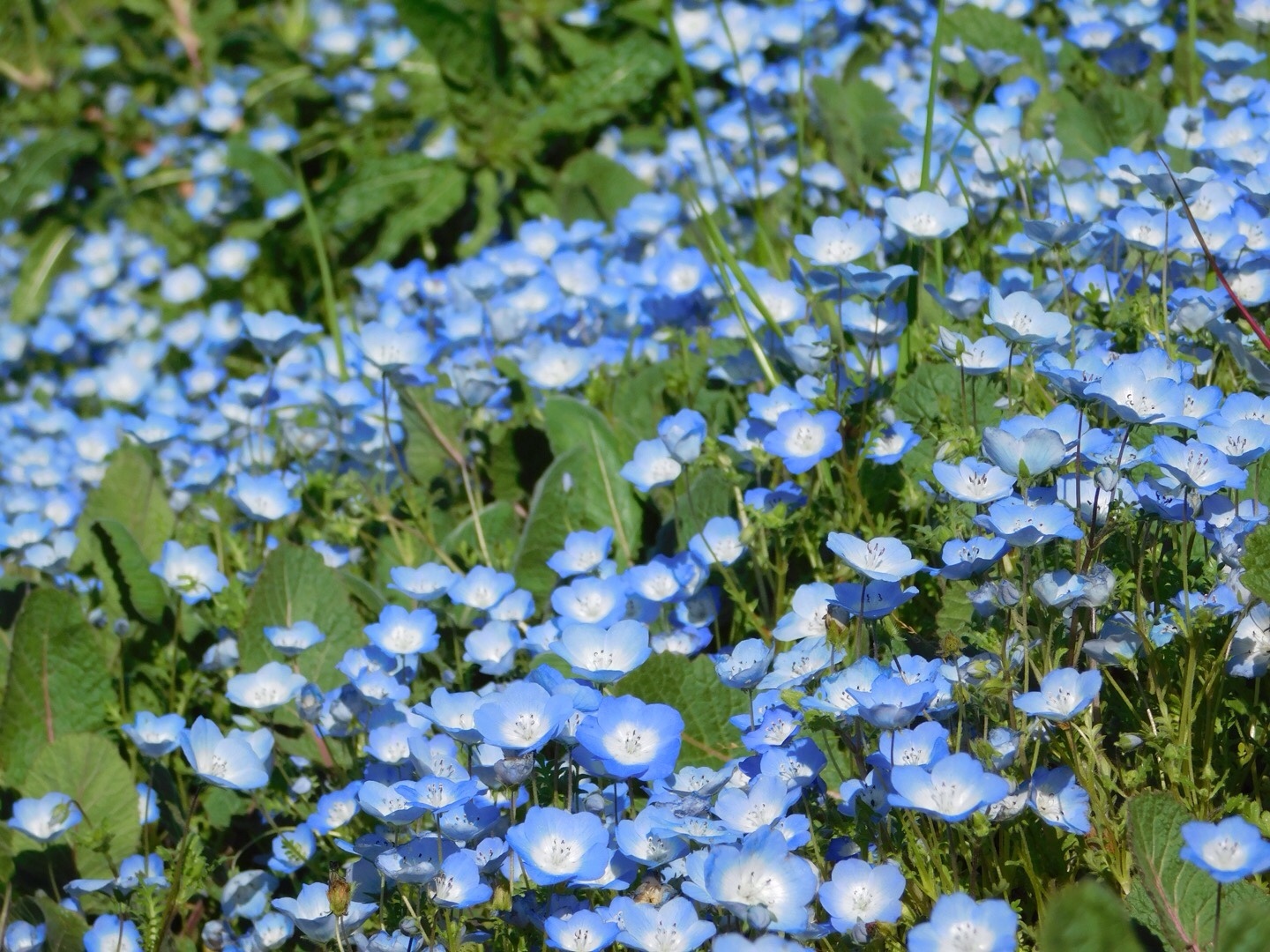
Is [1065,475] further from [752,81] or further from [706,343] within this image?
[752,81]

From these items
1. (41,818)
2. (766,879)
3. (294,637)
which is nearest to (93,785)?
(41,818)

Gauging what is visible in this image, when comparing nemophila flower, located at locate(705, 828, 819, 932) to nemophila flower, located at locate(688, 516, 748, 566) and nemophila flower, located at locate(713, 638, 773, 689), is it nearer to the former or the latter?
nemophila flower, located at locate(713, 638, 773, 689)

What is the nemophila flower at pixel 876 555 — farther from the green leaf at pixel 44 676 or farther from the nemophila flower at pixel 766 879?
the green leaf at pixel 44 676

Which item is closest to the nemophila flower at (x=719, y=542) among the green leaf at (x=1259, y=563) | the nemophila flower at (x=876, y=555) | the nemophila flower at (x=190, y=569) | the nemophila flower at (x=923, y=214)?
the nemophila flower at (x=876, y=555)

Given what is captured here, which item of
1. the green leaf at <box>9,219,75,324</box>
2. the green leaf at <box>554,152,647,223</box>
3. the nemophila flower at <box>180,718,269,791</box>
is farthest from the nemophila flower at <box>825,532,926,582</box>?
the green leaf at <box>9,219,75,324</box>


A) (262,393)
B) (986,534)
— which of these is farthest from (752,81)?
(986,534)

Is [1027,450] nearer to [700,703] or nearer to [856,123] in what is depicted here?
[700,703]
